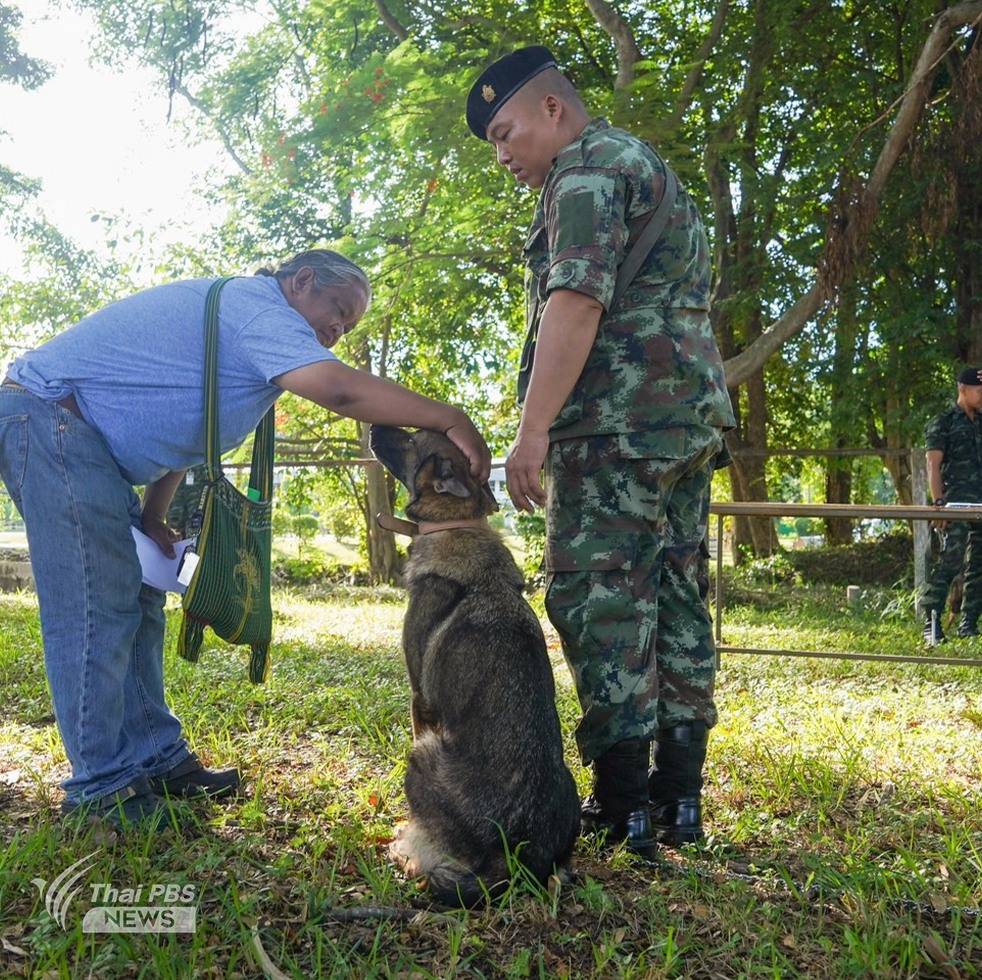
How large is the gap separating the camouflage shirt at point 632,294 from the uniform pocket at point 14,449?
169 cm

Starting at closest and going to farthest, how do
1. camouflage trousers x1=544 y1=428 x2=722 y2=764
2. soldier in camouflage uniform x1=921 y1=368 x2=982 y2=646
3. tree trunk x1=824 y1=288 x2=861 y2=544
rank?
camouflage trousers x1=544 y1=428 x2=722 y2=764 < soldier in camouflage uniform x1=921 y1=368 x2=982 y2=646 < tree trunk x1=824 y1=288 x2=861 y2=544

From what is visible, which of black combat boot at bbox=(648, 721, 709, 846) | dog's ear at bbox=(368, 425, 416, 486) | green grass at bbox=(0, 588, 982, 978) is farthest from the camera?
dog's ear at bbox=(368, 425, 416, 486)

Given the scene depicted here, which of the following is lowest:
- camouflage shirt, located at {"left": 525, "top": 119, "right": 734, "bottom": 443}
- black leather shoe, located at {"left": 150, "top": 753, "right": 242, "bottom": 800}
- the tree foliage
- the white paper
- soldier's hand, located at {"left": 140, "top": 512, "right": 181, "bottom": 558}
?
black leather shoe, located at {"left": 150, "top": 753, "right": 242, "bottom": 800}

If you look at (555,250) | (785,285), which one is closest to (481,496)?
(555,250)

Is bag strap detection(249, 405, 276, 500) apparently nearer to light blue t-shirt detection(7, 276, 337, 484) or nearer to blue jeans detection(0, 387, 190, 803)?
light blue t-shirt detection(7, 276, 337, 484)

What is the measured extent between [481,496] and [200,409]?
964 millimetres

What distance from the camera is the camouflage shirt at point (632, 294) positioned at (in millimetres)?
2871

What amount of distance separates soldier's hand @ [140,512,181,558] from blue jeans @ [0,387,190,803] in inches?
9.9

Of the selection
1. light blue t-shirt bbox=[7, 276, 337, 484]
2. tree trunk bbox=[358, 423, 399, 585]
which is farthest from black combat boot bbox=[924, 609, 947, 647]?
tree trunk bbox=[358, 423, 399, 585]

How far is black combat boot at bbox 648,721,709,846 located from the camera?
3.18 m

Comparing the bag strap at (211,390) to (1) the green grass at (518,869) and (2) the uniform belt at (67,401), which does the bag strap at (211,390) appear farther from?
(1) the green grass at (518,869)

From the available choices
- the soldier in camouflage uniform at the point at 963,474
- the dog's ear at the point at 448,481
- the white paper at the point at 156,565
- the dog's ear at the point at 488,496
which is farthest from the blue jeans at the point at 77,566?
the soldier in camouflage uniform at the point at 963,474

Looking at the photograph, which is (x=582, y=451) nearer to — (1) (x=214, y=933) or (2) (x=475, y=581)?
(2) (x=475, y=581)

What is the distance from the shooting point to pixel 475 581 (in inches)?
116
